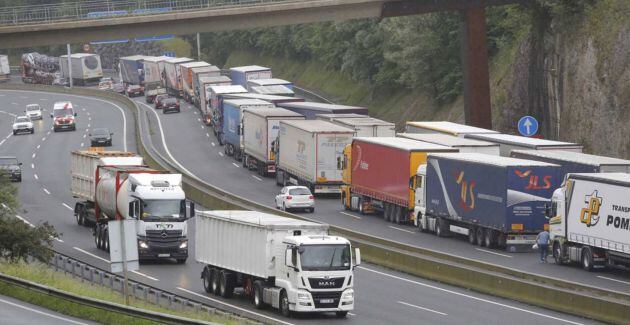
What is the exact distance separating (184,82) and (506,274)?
3541 inches

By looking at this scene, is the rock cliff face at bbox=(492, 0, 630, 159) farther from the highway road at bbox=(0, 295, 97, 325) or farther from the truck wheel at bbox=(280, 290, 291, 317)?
the highway road at bbox=(0, 295, 97, 325)

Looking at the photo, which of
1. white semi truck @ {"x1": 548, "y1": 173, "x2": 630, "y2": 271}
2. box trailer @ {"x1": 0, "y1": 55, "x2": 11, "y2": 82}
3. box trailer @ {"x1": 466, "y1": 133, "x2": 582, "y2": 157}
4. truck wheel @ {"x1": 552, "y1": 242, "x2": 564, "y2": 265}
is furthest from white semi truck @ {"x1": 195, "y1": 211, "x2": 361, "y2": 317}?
box trailer @ {"x1": 0, "y1": 55, "x2": 11, "y2": 82}

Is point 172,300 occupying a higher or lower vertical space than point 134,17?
lower

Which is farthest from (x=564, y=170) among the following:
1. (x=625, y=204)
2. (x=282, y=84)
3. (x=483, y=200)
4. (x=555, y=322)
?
(x=282, y=84)

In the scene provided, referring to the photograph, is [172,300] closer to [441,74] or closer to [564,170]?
[564,170]

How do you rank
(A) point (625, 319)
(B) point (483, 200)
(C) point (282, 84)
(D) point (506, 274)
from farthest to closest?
(C) point (282, 84), (B) point (483, 200), (D) point (506, 274), (A) point (625, 319)

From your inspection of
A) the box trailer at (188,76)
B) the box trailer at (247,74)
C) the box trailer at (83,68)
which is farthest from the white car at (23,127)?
the box trailer at (83,68)

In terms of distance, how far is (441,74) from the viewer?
99.0 metres

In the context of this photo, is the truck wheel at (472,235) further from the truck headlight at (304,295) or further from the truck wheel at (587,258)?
the truck headlight at (304,295)

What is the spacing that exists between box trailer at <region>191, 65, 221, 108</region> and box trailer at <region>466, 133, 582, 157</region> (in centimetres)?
5051

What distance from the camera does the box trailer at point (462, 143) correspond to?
2247 inches

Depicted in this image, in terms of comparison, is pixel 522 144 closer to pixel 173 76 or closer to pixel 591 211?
pixel 591 211

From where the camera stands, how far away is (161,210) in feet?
147

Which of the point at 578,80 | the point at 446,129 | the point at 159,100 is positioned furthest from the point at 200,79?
the point at 446,129
